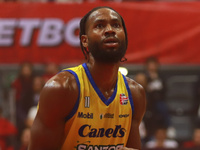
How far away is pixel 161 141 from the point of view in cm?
841

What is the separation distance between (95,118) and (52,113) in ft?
1.30

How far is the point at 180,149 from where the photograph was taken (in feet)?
25.3

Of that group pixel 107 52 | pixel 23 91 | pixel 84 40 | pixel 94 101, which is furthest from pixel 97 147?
pixel 23 91

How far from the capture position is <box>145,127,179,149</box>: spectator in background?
8.38 m

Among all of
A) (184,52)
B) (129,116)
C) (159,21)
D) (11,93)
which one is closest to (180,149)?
(184,52)

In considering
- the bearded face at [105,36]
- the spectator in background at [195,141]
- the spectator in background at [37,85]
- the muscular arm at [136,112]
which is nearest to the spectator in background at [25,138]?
the spectator in background at [37,85]

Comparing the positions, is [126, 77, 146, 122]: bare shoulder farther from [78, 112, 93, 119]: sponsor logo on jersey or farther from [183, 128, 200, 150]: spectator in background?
[183, 128, 200, 150]: spectator in background

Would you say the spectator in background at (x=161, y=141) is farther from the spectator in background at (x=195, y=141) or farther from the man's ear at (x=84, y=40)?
the man's ear at (x=84, y=40)

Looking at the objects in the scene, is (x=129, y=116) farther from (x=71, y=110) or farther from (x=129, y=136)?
(x=71, y=110)

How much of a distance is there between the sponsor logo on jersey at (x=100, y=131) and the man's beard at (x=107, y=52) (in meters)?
0.55

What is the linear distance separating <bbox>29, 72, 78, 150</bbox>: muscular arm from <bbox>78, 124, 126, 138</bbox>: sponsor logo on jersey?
174mm

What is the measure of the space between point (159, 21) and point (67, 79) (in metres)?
6.14

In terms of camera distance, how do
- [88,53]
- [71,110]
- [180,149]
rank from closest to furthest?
[71,110] < [88,53] < [180,149]

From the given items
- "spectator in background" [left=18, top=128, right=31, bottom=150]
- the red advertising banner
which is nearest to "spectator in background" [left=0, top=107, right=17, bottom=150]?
"spectator in background" [left=18, top=128, right=31, bottom=150]
